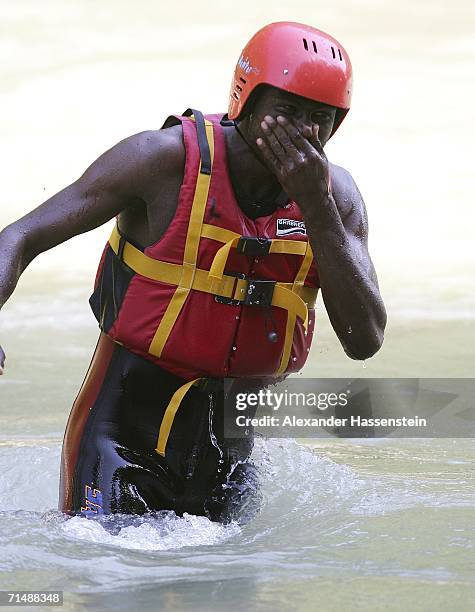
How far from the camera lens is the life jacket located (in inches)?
185

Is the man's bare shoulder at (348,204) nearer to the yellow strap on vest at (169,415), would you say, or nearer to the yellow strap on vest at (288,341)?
the yellow strap on vest at (288,341)

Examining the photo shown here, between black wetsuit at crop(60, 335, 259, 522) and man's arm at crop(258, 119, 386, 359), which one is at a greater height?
man's arm at crop(258, 119, 386, 359)

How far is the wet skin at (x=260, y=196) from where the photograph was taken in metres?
4.42

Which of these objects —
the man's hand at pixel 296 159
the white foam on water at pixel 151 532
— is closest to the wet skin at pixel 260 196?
the man's hand at pixel 296 159

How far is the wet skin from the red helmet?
0.14 feet

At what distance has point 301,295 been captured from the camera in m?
4.94

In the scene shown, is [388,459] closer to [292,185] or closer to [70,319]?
[292,185]

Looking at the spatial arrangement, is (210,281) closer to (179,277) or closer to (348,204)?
(179,277)

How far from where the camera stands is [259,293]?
477cm

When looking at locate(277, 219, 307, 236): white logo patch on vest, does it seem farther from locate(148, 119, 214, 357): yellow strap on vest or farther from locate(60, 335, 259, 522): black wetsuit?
locate(60, 335, 259, 522): black wetsuit

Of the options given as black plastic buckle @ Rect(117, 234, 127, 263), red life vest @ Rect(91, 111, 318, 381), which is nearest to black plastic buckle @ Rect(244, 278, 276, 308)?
red life vest @ Rect(91, 111, 318, 381)

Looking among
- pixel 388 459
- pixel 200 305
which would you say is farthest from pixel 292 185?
pixel 388 459

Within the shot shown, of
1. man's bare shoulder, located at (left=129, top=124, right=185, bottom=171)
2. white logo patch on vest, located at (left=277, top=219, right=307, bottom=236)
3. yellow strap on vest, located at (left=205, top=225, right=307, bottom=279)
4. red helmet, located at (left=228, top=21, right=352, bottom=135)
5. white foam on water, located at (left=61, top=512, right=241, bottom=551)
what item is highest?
red helmet, located at (left=228, top=21, right=352, bottom=135)

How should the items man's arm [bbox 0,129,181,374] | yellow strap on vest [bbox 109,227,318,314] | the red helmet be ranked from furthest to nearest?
yellow strap on vest [bbox 109,227,318,314]
man's arm [bbox 0,129,181,374]
the red helmet
